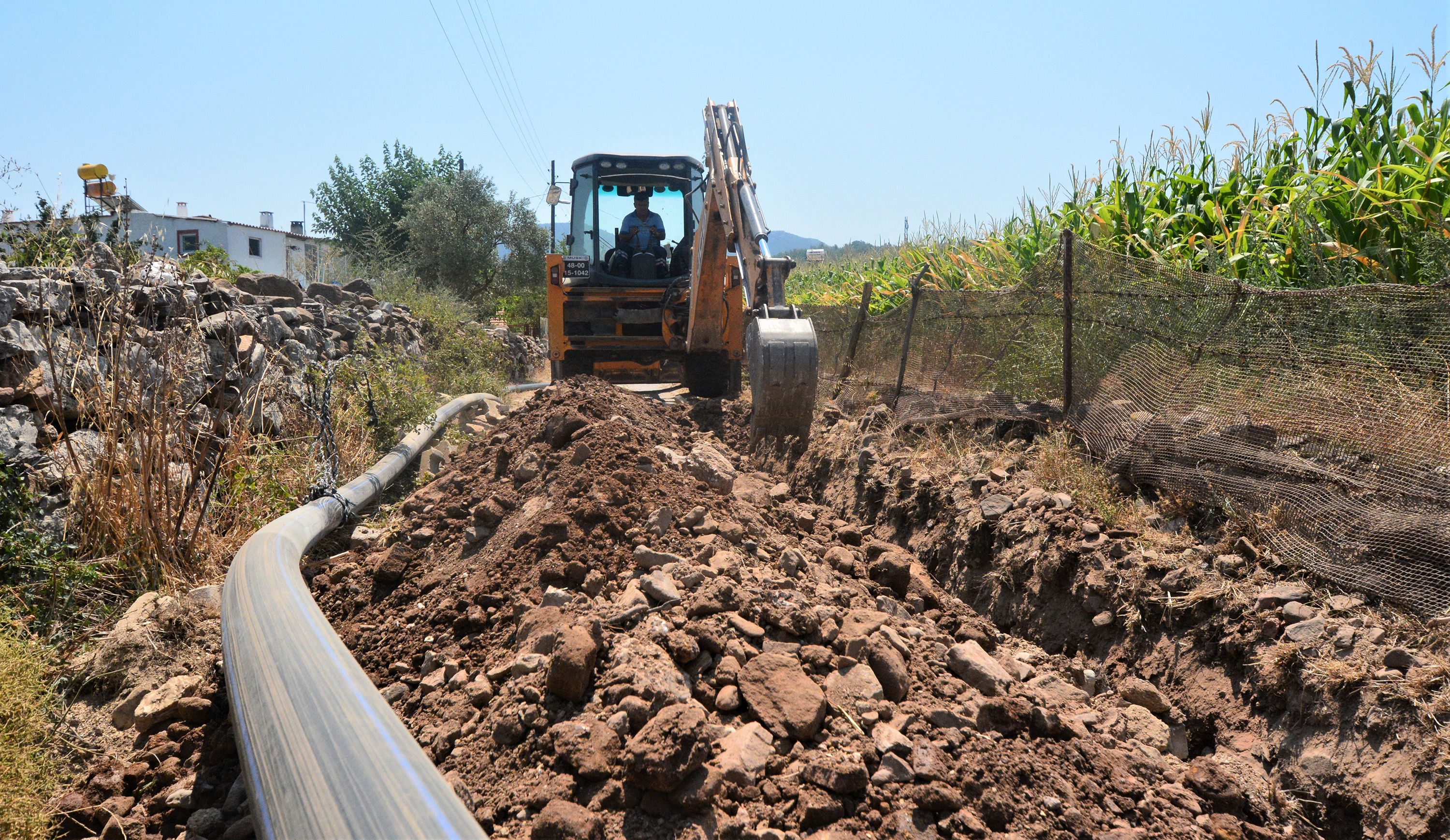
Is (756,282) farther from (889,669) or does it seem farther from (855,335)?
(889,669)

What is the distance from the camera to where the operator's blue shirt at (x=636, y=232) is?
11766 mm

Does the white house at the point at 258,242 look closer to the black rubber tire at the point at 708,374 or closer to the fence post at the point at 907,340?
the black rubber tire at the point at 708,374

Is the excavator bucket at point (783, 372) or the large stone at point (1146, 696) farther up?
the excavator bucket at point (783, 372)

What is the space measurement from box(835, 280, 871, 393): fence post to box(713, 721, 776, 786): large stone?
7.40m

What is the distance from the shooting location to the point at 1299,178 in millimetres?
6074

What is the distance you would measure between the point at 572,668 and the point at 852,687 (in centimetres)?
92

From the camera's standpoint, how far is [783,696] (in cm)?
262

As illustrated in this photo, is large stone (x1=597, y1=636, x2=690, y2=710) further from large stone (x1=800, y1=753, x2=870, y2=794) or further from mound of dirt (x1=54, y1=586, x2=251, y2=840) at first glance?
mound of dirt (x1=54, y1=586, x2=251, y2=840)

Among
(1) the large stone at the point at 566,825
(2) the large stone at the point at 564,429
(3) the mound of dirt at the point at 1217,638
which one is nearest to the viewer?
(1) the large stone at the point at 566,825

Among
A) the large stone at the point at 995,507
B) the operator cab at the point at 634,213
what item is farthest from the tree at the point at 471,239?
the large stone at the point at 995,507

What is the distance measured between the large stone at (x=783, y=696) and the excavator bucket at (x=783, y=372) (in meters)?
3.23

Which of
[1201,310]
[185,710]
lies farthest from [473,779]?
[1201,310]

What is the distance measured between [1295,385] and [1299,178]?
2781 mm

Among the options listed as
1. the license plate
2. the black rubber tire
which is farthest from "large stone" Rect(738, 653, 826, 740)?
the license plate
